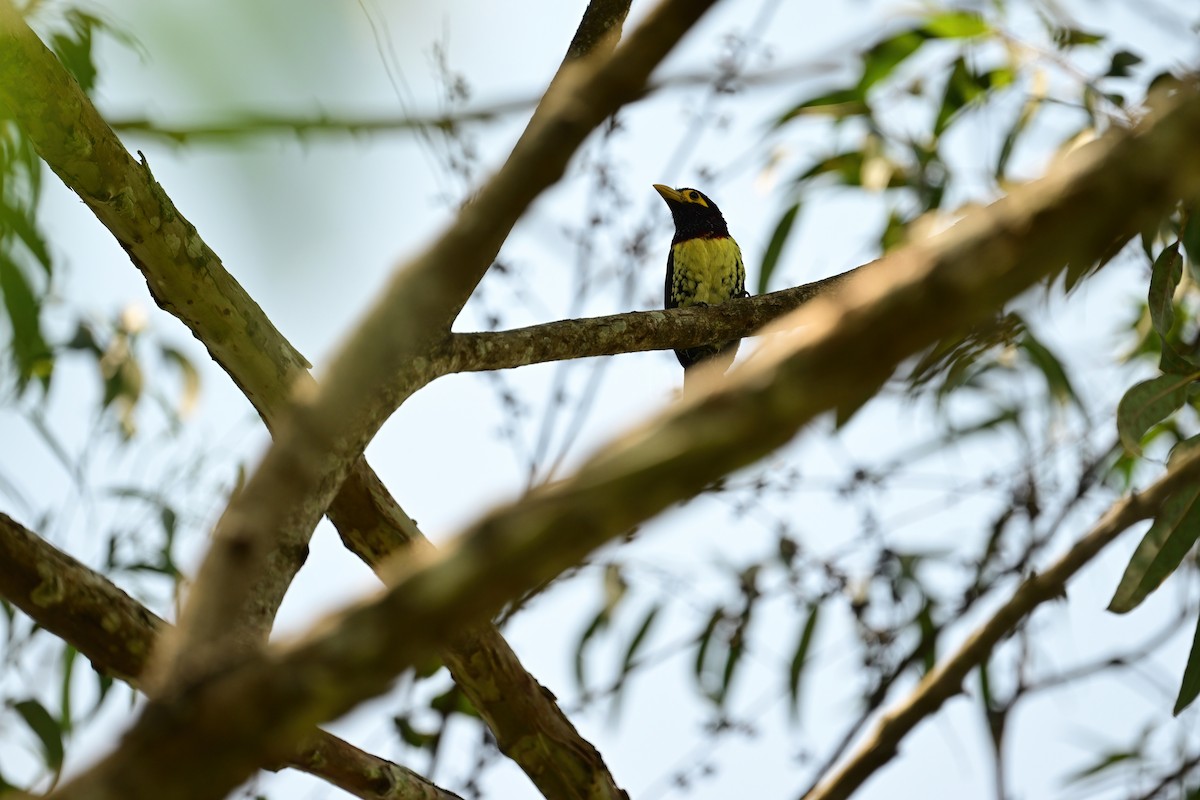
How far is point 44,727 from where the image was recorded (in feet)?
8.35

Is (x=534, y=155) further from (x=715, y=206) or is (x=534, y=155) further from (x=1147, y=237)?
(x=715, y=206)

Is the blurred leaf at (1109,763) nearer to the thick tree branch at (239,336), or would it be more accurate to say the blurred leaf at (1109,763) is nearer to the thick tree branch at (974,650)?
the thick tree branch at (974,650)

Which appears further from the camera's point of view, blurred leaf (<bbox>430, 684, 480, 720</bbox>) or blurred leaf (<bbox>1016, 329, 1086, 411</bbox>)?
blurred leaf (<bbox>1016, 329, 1086, 411</bbox>)

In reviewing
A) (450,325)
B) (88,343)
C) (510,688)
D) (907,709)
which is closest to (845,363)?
(450,325)

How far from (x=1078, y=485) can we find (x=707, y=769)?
1.50 meters

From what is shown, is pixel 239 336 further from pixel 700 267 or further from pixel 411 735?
pixel 700 267

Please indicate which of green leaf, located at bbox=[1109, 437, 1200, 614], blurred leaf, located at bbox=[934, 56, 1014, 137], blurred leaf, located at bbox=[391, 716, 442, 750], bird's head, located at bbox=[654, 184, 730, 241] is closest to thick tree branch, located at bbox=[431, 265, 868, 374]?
green leaf, located at bbox=[1109, 437, 1200, 614]

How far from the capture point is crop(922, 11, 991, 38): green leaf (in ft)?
11.2

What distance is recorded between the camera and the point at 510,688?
213 centimetres

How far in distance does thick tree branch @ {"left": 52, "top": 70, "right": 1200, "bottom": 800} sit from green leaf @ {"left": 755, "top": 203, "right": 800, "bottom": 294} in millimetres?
2919

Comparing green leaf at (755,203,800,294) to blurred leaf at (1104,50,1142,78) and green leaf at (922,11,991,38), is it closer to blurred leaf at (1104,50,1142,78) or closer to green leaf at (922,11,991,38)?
green leaf at (922,11,991,38)

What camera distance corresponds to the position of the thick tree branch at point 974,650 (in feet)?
8.45

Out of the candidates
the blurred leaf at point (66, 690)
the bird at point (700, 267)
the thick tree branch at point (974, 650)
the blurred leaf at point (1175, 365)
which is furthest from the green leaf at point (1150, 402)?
the bird at point (700, 267)

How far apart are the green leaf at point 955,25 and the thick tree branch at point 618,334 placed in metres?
1.42
